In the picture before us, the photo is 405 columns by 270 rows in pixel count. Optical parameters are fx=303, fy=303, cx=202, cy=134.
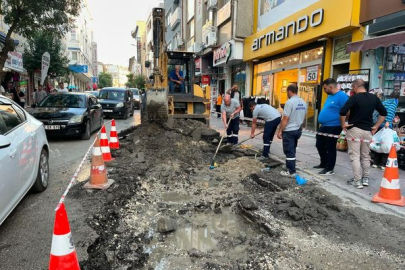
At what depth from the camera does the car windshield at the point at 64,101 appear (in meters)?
9.84

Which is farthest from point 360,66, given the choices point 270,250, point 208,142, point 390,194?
point 270,250

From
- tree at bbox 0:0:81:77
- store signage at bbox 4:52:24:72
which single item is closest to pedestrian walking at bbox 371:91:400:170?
A: tree at bbox 0:0:81:77

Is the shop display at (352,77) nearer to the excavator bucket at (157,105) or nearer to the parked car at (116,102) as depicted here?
Result: the excavator bucket at (157,105)

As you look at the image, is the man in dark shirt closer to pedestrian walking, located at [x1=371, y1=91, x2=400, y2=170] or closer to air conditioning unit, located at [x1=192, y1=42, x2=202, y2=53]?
pedestrian walking, located at [x1=371, y1=91, x2=400, y2=170]

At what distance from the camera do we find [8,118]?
4082mm

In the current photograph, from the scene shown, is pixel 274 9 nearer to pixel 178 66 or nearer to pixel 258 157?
pixel 178 66

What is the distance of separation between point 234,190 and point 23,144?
3206 mm

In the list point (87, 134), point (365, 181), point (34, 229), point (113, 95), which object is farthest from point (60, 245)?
point (113, 95)

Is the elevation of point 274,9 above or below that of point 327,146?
above

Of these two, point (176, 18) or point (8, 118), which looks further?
point (176, 18)

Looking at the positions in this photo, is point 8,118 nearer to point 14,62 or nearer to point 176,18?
point 14,62

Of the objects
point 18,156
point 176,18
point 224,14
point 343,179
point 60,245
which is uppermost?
point 176,18

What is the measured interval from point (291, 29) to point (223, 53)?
6.64 metres

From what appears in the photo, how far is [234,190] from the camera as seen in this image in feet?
16.8
